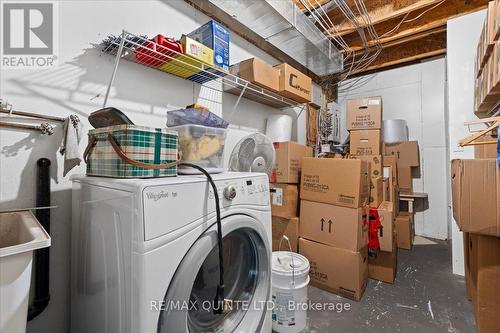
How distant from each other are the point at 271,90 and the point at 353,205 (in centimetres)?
113

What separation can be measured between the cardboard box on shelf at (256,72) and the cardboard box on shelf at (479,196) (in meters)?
1.35

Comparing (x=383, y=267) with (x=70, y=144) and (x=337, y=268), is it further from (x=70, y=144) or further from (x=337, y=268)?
(x=70, y=144)

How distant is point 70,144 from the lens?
3.40 ft

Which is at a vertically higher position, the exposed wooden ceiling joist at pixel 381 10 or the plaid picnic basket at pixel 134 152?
the exposed wooden ceiling joist at pixel 381 10

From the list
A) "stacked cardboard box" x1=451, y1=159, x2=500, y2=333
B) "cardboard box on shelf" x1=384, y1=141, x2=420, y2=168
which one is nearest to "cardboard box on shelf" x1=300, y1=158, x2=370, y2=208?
"stacked cardboard box" x1=451, y1=159, x2=500, y2=333

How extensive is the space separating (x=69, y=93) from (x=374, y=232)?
2357 millimetres

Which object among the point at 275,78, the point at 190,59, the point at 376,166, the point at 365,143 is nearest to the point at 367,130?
the point at 365,143

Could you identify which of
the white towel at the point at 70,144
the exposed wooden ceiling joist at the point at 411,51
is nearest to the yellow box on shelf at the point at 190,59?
the white towel at the point at 70,144

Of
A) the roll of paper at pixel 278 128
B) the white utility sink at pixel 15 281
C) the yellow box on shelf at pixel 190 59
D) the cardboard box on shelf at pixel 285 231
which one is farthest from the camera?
the roll of paper at pixel 278 128

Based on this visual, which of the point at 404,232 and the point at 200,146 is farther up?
the point at 200,146

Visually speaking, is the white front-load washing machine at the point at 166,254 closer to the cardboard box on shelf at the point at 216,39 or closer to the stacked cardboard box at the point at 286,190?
the cardboard box on shelf at the point at 216,39

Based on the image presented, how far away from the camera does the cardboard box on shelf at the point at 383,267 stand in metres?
2.03

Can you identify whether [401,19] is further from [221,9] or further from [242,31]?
[221,9]

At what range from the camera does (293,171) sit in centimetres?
218
